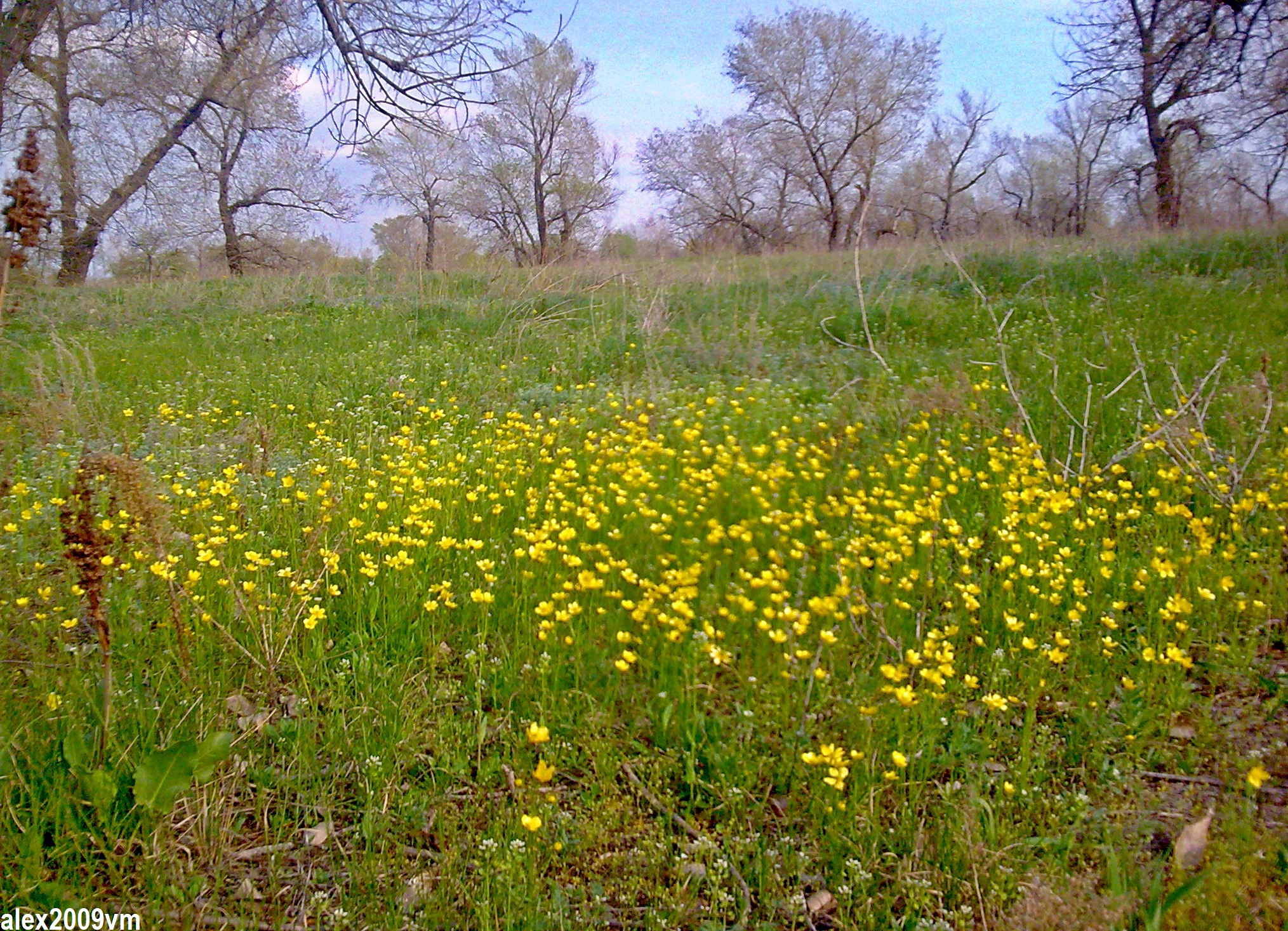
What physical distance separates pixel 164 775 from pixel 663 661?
1.42 metres

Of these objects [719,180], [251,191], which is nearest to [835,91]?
[719,180]

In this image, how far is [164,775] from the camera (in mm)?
1965

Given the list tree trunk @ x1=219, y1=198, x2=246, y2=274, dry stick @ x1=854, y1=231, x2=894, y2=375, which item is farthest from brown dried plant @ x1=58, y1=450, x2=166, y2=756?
tree trunk @ x1=219, y1=198, x2=246, y2=274

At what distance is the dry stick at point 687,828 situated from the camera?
1.83 meters

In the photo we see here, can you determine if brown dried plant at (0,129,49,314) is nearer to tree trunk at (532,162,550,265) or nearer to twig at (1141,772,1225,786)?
twig at (1141,772,1225,786)

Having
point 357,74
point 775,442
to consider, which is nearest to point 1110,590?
point 775,442

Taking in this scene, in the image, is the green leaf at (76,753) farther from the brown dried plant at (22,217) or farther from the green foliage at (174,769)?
the brown dried plant at (22,217)

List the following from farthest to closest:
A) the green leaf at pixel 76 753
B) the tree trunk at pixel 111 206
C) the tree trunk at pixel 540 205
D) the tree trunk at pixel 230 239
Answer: the tree trunk at pixel 540 205 < the tree trunk at pixel 230 239 < the tree trunk at pixel 111 206 < the green leaf at pixel 76 753

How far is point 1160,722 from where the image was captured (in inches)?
95.5

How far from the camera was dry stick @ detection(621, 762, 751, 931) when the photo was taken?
183cm

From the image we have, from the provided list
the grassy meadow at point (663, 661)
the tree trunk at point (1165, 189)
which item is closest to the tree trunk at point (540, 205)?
the tree trunk at point (1165, 189)

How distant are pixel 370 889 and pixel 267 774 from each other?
53cm

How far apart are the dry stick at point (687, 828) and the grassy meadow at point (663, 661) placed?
0.04ft

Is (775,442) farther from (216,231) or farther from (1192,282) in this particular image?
(216,231)
